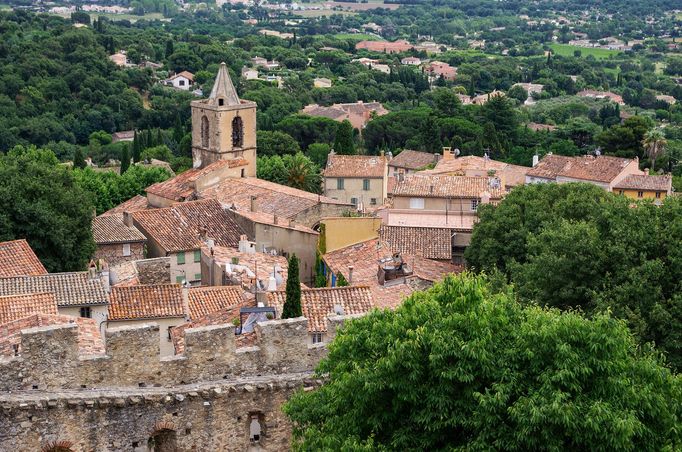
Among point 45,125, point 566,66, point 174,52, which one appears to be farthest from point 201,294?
point 566,66

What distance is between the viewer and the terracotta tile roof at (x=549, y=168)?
75875mm

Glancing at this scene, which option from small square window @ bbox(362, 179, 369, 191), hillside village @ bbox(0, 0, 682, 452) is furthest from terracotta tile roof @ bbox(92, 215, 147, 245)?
small square window @ bbox(362, 179, 369, 191)

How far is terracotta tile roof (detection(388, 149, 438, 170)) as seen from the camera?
284 ft

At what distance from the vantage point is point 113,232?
144 feet

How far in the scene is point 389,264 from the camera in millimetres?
34875

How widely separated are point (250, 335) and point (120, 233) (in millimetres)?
24501

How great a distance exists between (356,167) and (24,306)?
43.6 m

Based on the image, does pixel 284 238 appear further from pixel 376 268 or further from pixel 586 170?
pixel 586 170

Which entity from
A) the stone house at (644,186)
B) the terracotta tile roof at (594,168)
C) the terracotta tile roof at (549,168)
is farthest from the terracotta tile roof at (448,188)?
the terracotta tile roof at (549,168)

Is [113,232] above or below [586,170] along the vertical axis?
above

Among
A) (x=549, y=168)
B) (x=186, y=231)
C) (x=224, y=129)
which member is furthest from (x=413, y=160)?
(x=186, y=231)

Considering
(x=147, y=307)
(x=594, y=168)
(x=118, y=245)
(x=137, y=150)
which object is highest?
(x=147, y=307)

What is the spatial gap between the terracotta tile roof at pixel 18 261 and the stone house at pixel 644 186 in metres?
45.1

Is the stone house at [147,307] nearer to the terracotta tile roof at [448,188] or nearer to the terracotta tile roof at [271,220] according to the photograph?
the terracotta tile roof at [271,220]
